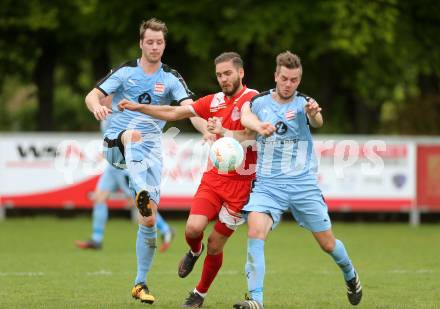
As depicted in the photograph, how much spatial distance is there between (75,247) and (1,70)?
13.7 m

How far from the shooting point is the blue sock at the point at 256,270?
803cm

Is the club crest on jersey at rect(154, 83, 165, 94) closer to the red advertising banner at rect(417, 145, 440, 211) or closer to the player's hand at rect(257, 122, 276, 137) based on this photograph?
the player's hand at rect(257, 122, 276, 137)

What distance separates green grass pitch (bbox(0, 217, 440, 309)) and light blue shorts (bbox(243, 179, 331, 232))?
92cm

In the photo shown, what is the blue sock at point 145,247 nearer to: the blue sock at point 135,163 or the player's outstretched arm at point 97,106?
the blue sock at point 135,163

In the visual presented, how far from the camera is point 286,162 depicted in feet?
27.9

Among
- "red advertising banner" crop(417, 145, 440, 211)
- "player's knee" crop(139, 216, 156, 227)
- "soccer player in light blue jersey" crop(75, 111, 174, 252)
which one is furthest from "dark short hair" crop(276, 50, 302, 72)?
"red advertising banner" crop(417, 145, 440, 211)

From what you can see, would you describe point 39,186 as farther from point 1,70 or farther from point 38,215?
point 1,70

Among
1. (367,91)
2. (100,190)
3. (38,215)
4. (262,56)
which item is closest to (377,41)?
(367,91)

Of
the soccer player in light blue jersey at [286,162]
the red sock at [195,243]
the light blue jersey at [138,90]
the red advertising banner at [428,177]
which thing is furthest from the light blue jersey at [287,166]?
the red advertising banner at [428,177]

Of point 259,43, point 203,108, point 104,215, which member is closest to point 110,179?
point 104,215

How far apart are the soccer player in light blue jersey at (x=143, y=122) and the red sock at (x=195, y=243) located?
1.41 feet

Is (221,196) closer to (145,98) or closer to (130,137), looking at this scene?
(130,137)

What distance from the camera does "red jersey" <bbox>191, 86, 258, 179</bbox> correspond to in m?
8.79

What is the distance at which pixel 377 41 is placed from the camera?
1027 inches
